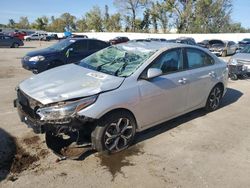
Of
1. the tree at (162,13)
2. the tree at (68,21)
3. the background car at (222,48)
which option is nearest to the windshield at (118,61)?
the background car at (222,48)

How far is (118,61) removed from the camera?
4.73m

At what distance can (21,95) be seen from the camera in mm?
4156

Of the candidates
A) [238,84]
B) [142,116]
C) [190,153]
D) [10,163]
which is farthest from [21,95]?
[238,84]

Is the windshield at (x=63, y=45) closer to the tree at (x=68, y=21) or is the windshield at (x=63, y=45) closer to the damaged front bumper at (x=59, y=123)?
the damaged front bumper at (x=59, y=123)

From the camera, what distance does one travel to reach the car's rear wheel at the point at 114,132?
151 inches

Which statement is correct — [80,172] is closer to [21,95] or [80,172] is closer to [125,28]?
[21,95]

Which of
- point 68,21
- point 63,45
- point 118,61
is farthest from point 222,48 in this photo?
point 68,21

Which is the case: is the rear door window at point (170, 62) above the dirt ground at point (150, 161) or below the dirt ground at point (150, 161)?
above

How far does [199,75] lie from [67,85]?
9.07ft

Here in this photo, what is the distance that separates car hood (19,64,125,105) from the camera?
3711 millimetres

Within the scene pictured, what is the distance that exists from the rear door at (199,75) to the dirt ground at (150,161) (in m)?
0.55

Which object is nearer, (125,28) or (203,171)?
(203,171)

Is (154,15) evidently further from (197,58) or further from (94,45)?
(197,58)

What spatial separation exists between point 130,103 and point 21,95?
5.55 feet
